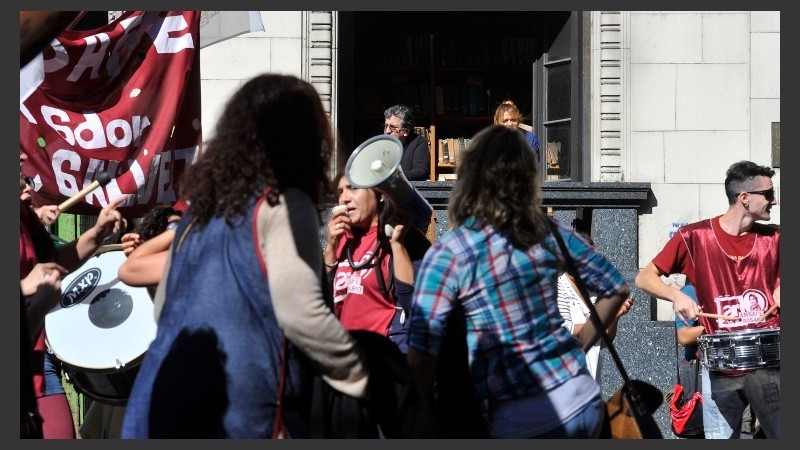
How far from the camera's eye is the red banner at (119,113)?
680 centimetres

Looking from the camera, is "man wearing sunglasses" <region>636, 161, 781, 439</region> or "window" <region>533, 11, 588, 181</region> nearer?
"man wearing sunglasses" <region>636, 161, 781, 439</region>

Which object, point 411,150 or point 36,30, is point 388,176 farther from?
point 411,150

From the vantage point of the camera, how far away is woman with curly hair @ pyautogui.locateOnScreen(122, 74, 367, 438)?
3586mm

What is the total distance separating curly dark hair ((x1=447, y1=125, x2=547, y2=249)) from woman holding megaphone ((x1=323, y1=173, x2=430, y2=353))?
176cm

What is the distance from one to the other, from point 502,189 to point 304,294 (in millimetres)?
1155

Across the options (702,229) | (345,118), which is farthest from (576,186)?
(702,229)

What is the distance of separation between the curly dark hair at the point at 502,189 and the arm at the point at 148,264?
1.11m

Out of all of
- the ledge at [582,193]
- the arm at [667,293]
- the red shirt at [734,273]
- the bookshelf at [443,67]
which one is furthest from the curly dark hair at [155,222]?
the bookshelf at [443,67]

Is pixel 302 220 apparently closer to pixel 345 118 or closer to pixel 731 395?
pixel 731 395

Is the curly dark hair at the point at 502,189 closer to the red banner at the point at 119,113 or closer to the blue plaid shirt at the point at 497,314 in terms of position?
the blue plaid shirt at the point at 497,314

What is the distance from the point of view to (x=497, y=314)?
4277 mm

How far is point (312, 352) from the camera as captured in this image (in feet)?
11.9

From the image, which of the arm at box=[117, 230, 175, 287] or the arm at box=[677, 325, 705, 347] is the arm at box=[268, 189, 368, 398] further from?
the arm at box=[677, 325, 705, 347]

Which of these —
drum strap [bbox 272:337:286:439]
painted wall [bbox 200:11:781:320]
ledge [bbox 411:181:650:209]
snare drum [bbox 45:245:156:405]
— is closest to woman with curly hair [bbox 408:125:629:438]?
drum strap [bbox 272:337:286:439]
